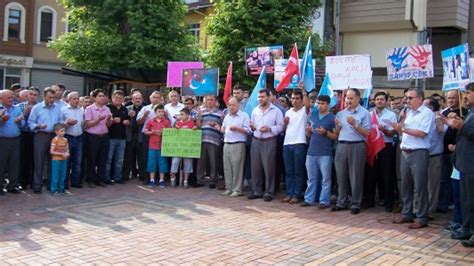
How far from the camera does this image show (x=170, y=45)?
1953cm

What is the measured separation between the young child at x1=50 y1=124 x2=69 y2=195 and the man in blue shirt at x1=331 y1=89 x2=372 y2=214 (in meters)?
5.00

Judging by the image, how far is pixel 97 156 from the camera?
1057 cm

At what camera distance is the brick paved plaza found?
5.89 meters

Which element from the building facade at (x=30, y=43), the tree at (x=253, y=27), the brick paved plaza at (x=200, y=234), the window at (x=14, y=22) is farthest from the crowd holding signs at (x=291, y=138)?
the window at (x=14, y=22)

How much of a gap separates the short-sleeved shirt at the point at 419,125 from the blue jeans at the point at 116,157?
5.90m

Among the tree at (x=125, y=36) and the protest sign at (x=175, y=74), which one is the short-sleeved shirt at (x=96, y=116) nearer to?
the protest sign at (x=175, y=74)

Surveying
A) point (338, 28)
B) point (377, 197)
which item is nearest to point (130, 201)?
point (377, 197)

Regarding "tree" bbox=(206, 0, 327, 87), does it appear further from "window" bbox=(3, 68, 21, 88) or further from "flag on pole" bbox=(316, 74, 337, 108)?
"window" bbox=(3, 68, 21, 88)

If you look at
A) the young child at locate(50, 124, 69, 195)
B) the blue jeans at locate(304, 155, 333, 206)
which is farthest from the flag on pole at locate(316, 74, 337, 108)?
the young child at locate(50, 124, 69, 195)

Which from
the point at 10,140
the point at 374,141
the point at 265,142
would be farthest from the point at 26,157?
the point at 374,141

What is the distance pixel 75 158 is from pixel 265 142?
382 cm

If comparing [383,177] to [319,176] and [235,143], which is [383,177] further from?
[235,143]

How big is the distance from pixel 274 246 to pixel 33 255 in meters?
2.84

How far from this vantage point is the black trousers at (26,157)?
9.87m
